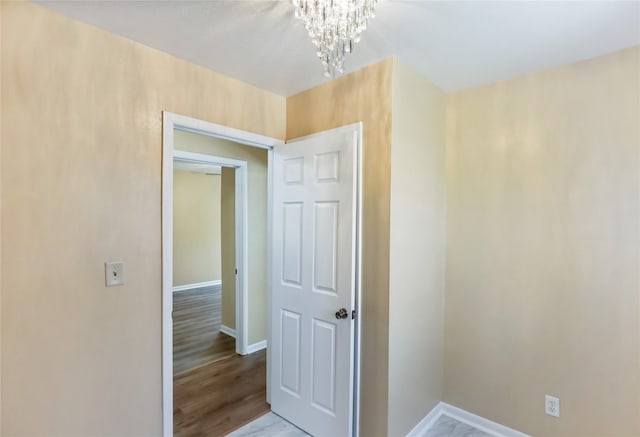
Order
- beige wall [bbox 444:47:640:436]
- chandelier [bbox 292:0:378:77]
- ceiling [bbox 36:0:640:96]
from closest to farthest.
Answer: chandelier [bbox 292:0:378:77] → ceiling [bbox 36:0:640:96] → beige wall [bbox 444:47:640:436]

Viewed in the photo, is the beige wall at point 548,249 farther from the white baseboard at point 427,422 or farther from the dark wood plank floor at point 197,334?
the dark wood plank floor at point 197,334

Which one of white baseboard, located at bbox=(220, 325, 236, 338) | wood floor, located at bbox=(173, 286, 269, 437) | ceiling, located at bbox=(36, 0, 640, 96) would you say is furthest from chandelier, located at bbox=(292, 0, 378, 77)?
white baseboard, located at bbox=(220, 325, 236, 338)

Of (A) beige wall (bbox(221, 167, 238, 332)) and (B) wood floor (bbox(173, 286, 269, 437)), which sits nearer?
(B) wood floor (bbox(173, 286, 269, 437))

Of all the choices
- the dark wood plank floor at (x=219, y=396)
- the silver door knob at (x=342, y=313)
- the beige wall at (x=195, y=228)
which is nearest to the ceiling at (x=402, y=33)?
the silver door knob at (x=342, y=313)

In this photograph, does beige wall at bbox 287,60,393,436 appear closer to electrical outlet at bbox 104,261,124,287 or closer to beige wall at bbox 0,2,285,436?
beige wall at bbox 0,2,285,436

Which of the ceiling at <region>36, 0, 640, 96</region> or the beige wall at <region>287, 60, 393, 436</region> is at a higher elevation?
the ceiling at <region>36, 0, 640, 96</region>

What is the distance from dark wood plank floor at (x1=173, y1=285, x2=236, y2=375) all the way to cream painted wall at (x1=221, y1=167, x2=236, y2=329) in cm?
29

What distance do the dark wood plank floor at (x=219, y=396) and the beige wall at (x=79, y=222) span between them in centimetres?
66

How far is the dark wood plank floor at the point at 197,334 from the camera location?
347 cm

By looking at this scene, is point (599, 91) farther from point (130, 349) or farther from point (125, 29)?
point (130, 349)

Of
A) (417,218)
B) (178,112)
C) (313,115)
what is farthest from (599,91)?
(178,112)

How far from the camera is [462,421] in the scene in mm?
2328

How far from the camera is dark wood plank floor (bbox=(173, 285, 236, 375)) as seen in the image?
11.4 feet

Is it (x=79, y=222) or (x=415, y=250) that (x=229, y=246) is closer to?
(x=79, y=222)
